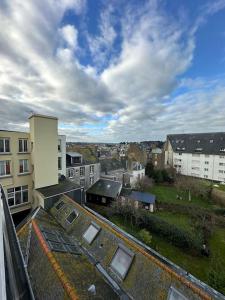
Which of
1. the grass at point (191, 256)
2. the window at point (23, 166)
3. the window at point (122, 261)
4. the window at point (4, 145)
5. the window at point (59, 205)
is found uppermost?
the window at point (4, 145)

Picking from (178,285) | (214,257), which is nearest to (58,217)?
(178,285)

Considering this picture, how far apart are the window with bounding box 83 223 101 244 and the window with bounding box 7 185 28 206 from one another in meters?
10.4

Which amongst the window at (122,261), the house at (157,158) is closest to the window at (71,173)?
the window at (122,261)

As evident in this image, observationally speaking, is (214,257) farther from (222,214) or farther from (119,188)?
(119,188)

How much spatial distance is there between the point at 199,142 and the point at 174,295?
4638 centimetres

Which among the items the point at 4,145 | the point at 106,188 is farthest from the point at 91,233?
the point at 106,188

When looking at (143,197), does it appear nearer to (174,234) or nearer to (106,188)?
(106,188)

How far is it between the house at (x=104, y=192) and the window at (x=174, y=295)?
1867cm

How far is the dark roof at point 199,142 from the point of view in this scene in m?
42.6

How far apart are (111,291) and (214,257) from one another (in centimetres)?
1311

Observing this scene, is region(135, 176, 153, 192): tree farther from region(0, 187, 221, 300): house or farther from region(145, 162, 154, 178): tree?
region(0, 187, 221, 300): house

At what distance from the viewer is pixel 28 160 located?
18.2m

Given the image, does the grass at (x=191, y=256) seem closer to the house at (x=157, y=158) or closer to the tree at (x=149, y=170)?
the tree at (x=149, y=170)

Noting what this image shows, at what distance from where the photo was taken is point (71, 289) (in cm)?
638
